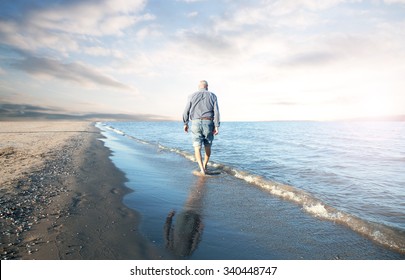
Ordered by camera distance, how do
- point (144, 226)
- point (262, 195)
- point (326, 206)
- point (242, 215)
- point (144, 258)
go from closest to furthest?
point (144, 258) → point (144, 226) → point (242, 215) → point (326, 206) → point (262, 195)

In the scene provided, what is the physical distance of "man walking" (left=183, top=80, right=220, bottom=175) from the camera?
755cm

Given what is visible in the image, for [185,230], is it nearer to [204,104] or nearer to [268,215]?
[268,215]

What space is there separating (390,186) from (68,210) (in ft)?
27.9

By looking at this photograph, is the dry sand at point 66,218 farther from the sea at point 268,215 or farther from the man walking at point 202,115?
the man walking at point 202,115

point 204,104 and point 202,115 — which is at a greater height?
point 204,104

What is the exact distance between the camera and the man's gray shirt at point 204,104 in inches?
297

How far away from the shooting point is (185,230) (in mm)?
3490

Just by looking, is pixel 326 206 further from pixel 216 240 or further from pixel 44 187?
pixel 44 187

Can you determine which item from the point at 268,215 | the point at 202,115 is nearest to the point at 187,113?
the point at 202,115

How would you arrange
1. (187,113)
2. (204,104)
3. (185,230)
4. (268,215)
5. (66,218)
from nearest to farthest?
(185,230) → (66,218) → (268,215) → (204,104) → (187,113)

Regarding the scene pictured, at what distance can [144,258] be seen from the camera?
2715mm

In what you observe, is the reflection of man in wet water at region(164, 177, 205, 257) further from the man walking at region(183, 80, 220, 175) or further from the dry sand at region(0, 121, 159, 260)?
the man walking at region(183, 80, 220, 175)

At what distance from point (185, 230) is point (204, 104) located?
478cm
